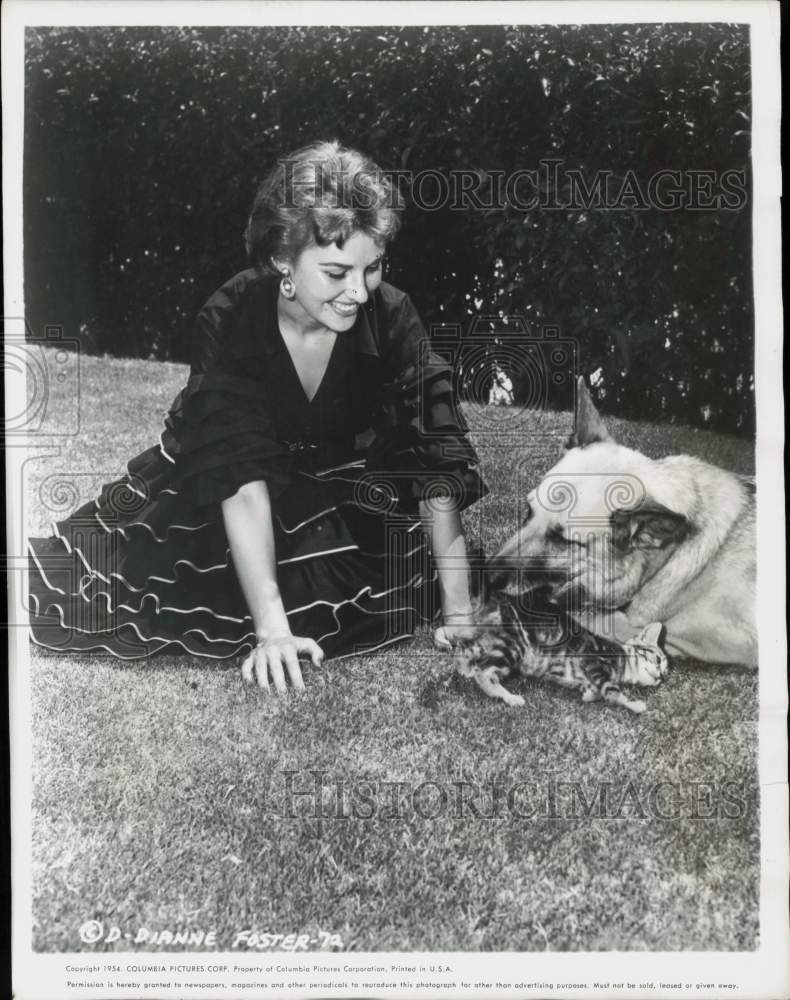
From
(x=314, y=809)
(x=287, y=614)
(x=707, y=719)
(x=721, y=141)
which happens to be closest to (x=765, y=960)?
(x=707, y=719)

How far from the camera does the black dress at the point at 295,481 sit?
3020 millimetres

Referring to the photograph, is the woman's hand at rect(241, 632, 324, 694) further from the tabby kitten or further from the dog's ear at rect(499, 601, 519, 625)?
the dog's ear at rect(499, 601, 519, 625)

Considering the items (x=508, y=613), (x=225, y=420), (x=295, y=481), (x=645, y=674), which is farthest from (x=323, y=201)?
(x=645, y=674)

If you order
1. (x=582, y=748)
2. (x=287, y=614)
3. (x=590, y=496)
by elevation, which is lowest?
(x=582, y=748)

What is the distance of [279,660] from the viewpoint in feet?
9.90

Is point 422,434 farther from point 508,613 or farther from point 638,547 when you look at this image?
point 638,547

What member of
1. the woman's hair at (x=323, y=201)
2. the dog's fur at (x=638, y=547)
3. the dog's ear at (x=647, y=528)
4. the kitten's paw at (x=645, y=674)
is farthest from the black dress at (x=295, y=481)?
the kitten's paw at (x=645, y=674)

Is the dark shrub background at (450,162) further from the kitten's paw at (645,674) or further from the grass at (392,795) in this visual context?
the kitten's paw at (645,674)

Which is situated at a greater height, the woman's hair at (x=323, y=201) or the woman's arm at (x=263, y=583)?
the woman's hair at (x=323, y=201)

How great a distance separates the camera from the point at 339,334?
3.04m

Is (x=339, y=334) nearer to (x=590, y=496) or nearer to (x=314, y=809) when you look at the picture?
(x=590, y=496)

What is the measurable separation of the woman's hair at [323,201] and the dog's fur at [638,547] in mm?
888

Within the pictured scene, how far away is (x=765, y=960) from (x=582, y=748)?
0.92 metres

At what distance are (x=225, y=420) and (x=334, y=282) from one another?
59 centimetres
